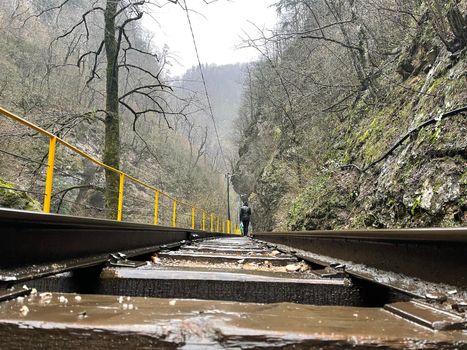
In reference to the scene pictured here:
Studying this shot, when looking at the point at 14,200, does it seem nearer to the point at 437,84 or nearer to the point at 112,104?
the point at 112,104

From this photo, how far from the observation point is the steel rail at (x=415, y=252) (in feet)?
5.30

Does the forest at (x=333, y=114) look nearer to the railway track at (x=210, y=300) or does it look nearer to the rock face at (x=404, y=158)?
the rock face at (x=404, y=158)

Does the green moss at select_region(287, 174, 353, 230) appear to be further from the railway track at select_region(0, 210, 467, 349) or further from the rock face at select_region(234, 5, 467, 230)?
the railway track at select_region(0, 210, 467, 349)

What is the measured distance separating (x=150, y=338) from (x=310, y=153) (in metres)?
18.6

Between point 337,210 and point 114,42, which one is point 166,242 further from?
point 114,42

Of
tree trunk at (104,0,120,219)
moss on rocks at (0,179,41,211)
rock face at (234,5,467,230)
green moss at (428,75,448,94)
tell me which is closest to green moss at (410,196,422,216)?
rock face at (234,5,467,230)

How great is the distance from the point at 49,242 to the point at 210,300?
122 cm

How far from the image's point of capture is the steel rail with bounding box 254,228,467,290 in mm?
1615

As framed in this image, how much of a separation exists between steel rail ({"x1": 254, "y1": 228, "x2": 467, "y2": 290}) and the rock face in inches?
84.8

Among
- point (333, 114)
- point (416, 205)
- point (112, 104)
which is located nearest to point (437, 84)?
point (416, 205)

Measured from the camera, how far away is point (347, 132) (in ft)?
43.3

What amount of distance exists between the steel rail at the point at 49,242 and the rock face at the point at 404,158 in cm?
388

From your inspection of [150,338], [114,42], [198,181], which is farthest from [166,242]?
[198,181]

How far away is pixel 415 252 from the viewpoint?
2041 millimetres
